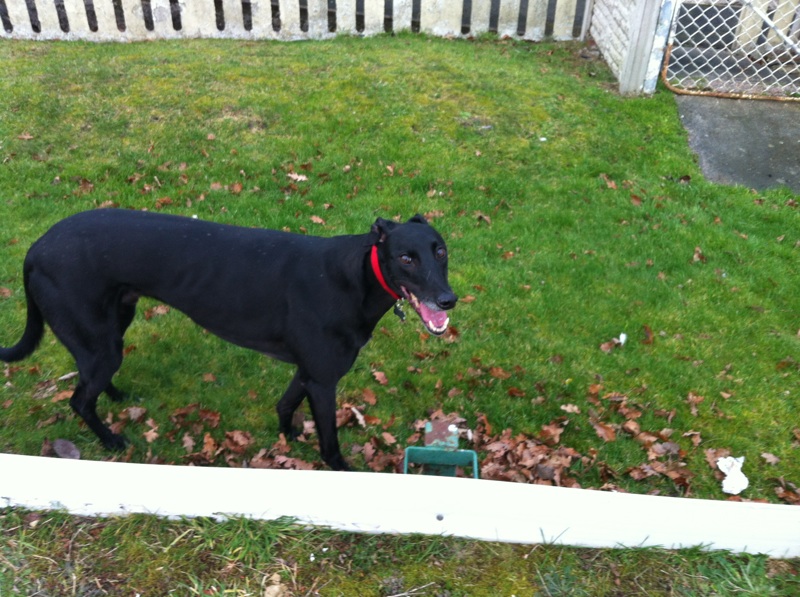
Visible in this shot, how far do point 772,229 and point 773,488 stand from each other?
11.0 ft

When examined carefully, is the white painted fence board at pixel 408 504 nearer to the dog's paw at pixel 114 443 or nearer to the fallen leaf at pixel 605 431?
the dog's paw at pixel 114 443

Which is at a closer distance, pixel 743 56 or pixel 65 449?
pixel 65 449

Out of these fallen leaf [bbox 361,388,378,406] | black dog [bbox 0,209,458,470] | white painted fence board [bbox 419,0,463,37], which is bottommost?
fallen leaf [bbox 361,388,378,406]

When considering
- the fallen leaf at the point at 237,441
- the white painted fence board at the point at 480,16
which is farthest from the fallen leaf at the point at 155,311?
the white painted fence board at the point at 480,16

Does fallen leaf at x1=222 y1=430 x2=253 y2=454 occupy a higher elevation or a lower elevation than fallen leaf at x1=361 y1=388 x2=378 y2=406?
higher

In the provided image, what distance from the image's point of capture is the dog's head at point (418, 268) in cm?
305

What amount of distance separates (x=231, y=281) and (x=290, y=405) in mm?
919

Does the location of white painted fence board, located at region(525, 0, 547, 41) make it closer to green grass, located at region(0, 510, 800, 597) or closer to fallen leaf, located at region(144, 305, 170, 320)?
fallen leaf, located at region(144, 305, 170, 320)

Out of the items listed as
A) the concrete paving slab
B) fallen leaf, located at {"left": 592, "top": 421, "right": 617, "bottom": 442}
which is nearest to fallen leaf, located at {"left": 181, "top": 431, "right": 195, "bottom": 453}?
fallen leaf, located at {"left": 592, "top": 421, "right": 617, "bottom": 442}

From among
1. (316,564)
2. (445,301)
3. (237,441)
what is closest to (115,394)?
(237,441)

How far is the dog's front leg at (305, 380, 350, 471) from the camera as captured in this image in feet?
11.4

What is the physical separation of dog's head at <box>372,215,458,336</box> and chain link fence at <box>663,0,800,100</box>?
669 cm

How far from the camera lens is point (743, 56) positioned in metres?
9.24

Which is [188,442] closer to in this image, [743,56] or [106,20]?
[106,20]
